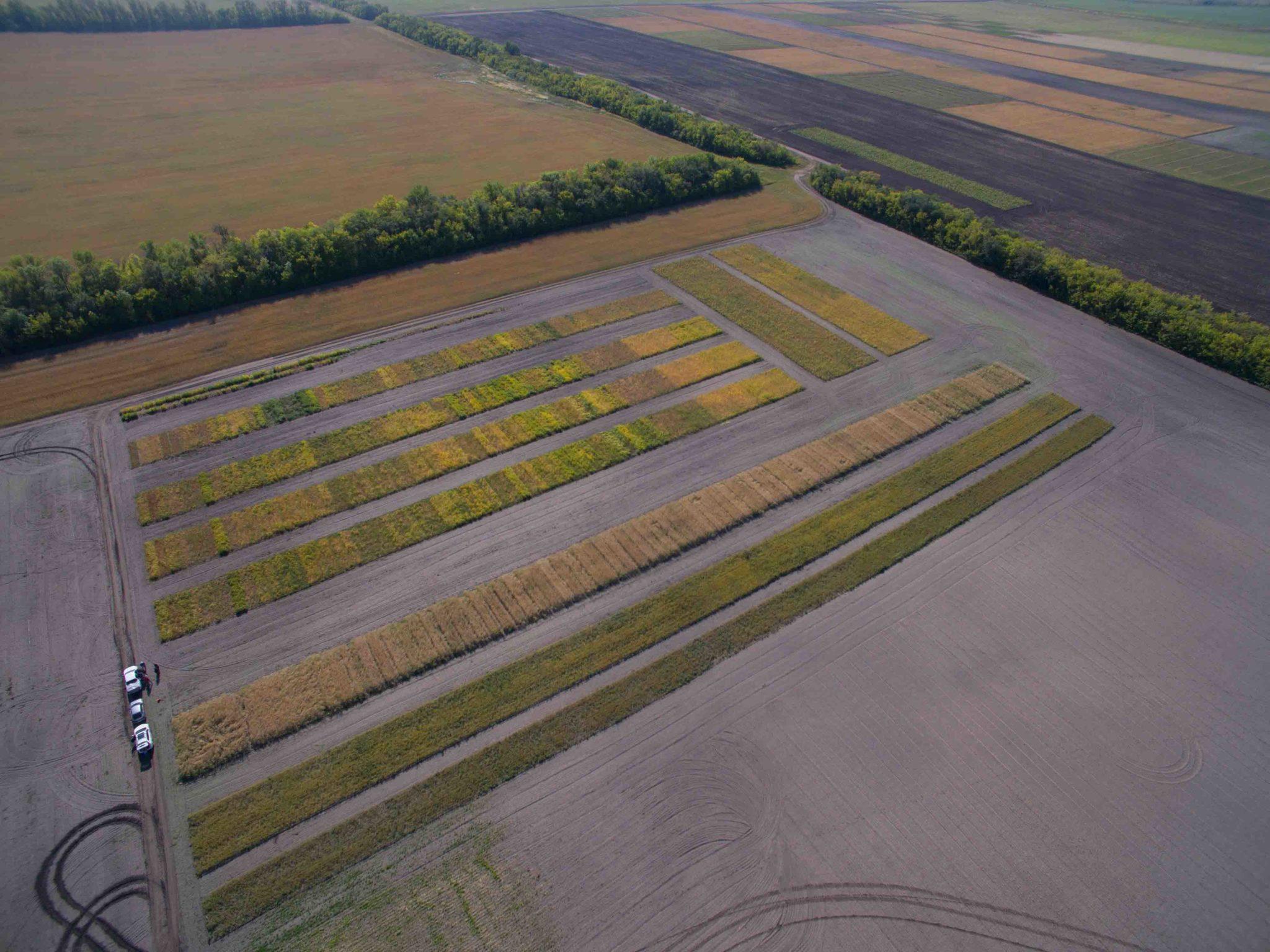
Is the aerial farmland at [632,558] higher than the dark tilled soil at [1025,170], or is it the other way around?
the dark tilled soil at [1025,170]

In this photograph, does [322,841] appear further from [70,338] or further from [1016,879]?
[70,338]

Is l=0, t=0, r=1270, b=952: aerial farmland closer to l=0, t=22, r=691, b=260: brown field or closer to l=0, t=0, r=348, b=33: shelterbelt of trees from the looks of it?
l=0, t=22, r=691, b=260: brown field

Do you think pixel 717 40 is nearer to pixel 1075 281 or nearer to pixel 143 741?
pixel 1075 281

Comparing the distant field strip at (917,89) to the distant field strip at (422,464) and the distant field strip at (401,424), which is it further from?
the distant field strip at (422,464)

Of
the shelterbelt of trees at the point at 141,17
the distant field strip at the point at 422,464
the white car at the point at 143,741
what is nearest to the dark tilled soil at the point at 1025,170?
the distant field strip at the point at 422,464

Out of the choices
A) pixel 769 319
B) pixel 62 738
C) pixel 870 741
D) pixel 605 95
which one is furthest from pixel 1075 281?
pixel 62 738

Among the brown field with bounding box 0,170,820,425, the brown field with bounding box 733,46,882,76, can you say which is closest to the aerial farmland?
the brown field with bounding box 0,170,820,425

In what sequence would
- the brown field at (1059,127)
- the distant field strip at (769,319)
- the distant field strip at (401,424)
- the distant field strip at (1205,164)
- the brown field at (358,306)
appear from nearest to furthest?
the distant field strip at (401,424), the brown field at (358,306), the distant field strip at (769,319), the distant field strip at (1205,164), the brown field at (1059,127)
